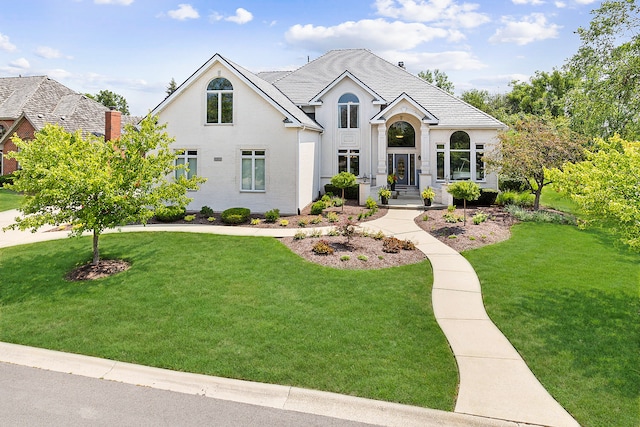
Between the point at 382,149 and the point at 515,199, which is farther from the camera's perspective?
the point at 382,149

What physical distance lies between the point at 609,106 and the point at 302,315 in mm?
19549

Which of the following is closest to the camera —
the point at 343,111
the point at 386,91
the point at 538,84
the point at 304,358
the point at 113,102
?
the point at 304,358

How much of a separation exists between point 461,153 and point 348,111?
7.71m

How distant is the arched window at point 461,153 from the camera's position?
24922mm

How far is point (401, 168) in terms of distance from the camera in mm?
26844

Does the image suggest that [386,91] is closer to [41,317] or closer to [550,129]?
[550,129]

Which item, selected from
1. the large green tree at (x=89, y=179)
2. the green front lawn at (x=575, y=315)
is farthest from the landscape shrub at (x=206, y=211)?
the green front lawn at (x=575, y=315)

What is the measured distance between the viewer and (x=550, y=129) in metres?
20.5

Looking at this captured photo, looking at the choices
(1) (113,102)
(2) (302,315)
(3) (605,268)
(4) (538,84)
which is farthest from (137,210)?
(1) (113,102)

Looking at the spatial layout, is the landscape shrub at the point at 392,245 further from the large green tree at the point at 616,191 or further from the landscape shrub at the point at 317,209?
the landscape shrub at the point at 317,209

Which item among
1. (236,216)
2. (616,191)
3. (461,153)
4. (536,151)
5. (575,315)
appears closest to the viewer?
(616,191)

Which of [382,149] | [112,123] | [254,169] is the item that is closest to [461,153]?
[382,149]

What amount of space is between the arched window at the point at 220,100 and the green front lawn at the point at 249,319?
986cm

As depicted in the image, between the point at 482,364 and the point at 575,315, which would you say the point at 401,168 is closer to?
the point at 575,315
